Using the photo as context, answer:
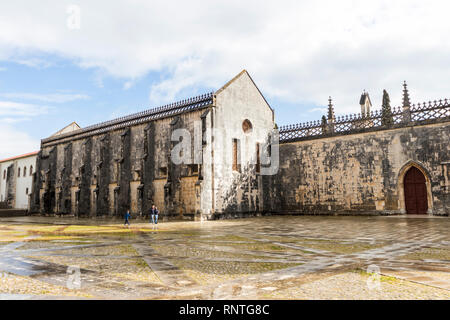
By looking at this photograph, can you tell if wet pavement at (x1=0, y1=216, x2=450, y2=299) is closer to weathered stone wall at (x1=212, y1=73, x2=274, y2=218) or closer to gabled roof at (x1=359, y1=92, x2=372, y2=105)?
weathered stone wall at (x1=212, y1=73, x2=274, y2=218)

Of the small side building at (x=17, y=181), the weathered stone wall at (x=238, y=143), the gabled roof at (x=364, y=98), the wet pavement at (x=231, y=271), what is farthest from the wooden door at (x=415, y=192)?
the small side building at (x=17, y=181)

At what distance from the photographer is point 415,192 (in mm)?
21172

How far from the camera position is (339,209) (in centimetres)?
2375

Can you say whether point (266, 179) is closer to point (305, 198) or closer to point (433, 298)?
point (305, 198)

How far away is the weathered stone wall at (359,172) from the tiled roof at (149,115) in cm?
828

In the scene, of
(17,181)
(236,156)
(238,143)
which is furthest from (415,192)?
(17,181)

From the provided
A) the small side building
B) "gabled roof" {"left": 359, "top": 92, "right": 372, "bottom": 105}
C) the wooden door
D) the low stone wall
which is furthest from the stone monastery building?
"gabled roof" {"left": 359, "top": 92, "right": 372, "bottom": 105}

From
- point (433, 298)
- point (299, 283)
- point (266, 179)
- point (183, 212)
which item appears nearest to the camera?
point (433, 298)

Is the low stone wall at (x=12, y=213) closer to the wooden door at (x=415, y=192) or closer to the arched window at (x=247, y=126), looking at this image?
the arched window at (x=247, y=126)

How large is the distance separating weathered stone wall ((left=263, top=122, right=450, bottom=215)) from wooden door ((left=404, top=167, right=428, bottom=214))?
400 mm

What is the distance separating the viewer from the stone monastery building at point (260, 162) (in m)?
21.2
